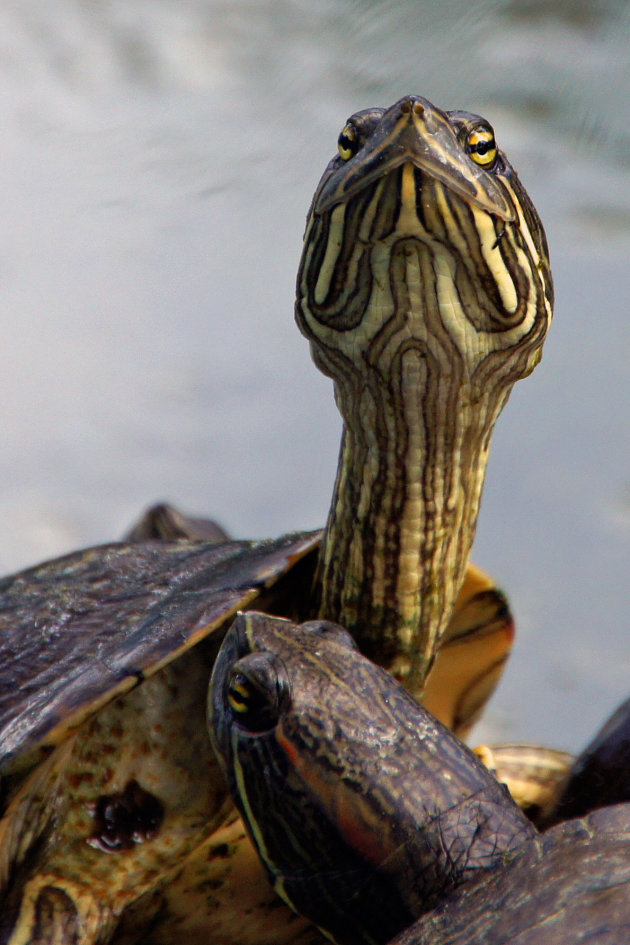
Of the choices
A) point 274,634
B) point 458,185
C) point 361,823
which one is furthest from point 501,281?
point 361,823

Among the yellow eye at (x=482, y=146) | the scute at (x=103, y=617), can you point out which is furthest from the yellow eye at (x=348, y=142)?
the scute at (x=103, y=617)

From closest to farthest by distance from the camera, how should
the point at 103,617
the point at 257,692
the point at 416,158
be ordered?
the point at 416,158 → the point at 257,692 → the point at 103,617

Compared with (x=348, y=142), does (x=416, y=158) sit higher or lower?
lower

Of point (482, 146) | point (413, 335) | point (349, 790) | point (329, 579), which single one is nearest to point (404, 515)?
point (329, 579)

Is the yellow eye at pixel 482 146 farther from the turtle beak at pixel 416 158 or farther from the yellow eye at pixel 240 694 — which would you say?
the yellow eye at pixel 240 694

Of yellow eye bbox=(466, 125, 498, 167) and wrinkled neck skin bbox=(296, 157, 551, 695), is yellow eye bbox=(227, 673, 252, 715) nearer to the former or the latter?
wrinkled neck skin bbox=(296, 157, 551, 695)

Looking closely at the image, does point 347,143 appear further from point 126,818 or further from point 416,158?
point 126,818

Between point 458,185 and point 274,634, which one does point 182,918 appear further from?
point 458,185
